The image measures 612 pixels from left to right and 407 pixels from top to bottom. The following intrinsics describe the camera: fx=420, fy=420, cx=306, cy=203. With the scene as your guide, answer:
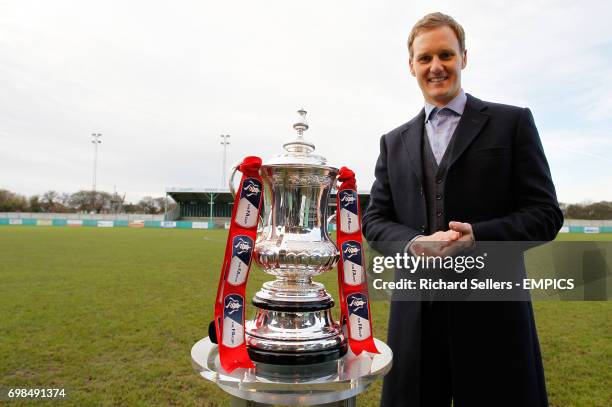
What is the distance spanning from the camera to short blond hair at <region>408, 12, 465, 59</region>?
1308 mm

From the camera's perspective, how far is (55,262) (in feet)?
34.7

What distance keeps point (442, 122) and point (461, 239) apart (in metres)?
0.51

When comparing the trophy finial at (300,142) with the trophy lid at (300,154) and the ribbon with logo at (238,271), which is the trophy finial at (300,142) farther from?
the ribbon with logo at (238,271)

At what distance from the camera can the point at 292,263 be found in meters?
1.04

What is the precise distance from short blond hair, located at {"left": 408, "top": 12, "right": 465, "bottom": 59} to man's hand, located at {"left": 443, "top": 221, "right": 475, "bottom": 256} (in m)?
0.61

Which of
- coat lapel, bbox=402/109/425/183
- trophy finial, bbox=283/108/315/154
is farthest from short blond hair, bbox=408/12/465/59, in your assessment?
trophy finial, bbox=283/108/315/154

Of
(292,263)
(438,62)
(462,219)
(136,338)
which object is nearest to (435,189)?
(462,219)

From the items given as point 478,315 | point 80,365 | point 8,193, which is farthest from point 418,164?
point 8,193

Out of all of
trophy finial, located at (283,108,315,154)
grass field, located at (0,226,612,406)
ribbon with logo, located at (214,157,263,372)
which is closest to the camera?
ribbon with logo, located at (214,157,263,372)

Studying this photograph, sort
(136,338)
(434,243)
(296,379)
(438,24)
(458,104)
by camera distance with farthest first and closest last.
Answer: (136,338) → (458,104) → (438,24) → (434,243) → (296,379)

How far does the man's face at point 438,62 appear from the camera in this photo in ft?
4.26

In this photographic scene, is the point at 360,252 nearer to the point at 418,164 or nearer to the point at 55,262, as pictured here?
the point at 418,164

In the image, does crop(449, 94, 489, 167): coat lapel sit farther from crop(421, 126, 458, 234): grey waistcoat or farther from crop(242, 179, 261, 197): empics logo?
crop(242, 179, 261, 197): empics logo

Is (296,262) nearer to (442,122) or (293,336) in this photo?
(293,336)
